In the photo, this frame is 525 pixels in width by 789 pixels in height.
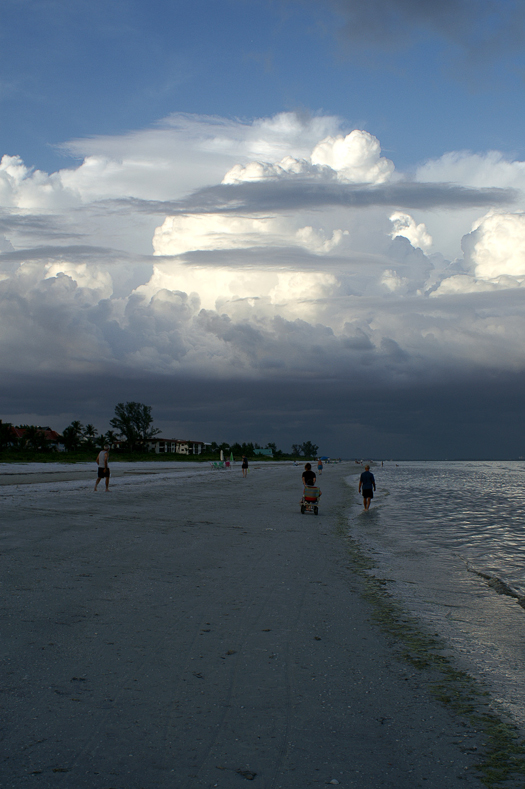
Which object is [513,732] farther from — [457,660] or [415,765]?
[457,660]

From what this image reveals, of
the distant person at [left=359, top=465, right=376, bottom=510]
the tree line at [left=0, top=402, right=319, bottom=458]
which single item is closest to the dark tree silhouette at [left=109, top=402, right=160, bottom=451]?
the tree line at [left=0, top=402, right=319, bottom=458]

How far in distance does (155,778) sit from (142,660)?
→ 2.06 m

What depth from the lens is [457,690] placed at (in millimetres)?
5480

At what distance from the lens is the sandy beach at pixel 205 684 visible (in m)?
3.93

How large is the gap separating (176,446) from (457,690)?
166 meters

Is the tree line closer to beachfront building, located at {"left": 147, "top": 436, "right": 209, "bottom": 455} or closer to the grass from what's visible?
beachfront building, located at {"left": 147, "top": 436, "right": 209, "bottom": 455}

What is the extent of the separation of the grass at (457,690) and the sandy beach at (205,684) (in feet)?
0.48

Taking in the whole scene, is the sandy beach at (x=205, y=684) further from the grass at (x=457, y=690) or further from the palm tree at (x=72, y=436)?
the palm tree at (x=72, y=436)

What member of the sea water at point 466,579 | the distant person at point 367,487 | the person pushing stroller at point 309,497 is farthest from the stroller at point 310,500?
the distant person at point 367,487

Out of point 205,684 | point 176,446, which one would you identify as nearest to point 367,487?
point 205,684

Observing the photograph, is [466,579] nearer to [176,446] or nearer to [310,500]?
[310,500]

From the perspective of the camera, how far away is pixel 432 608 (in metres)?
8.76

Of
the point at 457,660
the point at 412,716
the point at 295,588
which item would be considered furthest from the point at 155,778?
the point at 295,588

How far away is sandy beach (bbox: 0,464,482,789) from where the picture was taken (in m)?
3.93
